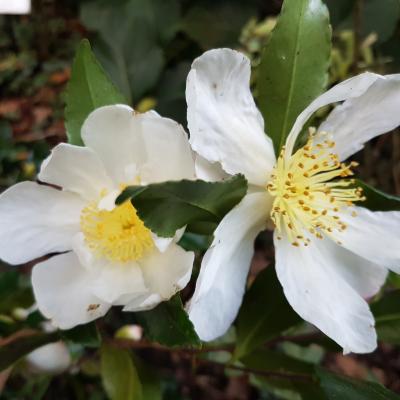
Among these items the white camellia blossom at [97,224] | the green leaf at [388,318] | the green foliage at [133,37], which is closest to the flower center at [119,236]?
the white camellia blossom at [97,224]

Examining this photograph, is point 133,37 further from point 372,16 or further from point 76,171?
point 76,171

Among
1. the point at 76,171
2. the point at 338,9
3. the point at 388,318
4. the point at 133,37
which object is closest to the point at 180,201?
the point at 76,171

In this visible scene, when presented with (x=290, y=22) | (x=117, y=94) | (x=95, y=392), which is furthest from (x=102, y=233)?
(x=95, y=392)

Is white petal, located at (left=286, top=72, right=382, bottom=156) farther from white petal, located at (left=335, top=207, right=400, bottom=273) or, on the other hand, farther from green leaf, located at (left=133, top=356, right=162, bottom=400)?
green leaf, located at (left=133, top=356, right=162, bottom=400)

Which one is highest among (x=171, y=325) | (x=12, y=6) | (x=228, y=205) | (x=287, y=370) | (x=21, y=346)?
(x=12, y=6)

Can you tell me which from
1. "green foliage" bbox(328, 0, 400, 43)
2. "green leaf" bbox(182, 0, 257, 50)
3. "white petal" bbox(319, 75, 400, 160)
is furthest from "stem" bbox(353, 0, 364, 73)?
"white petal" bbox(319, 75, 400, 160)
